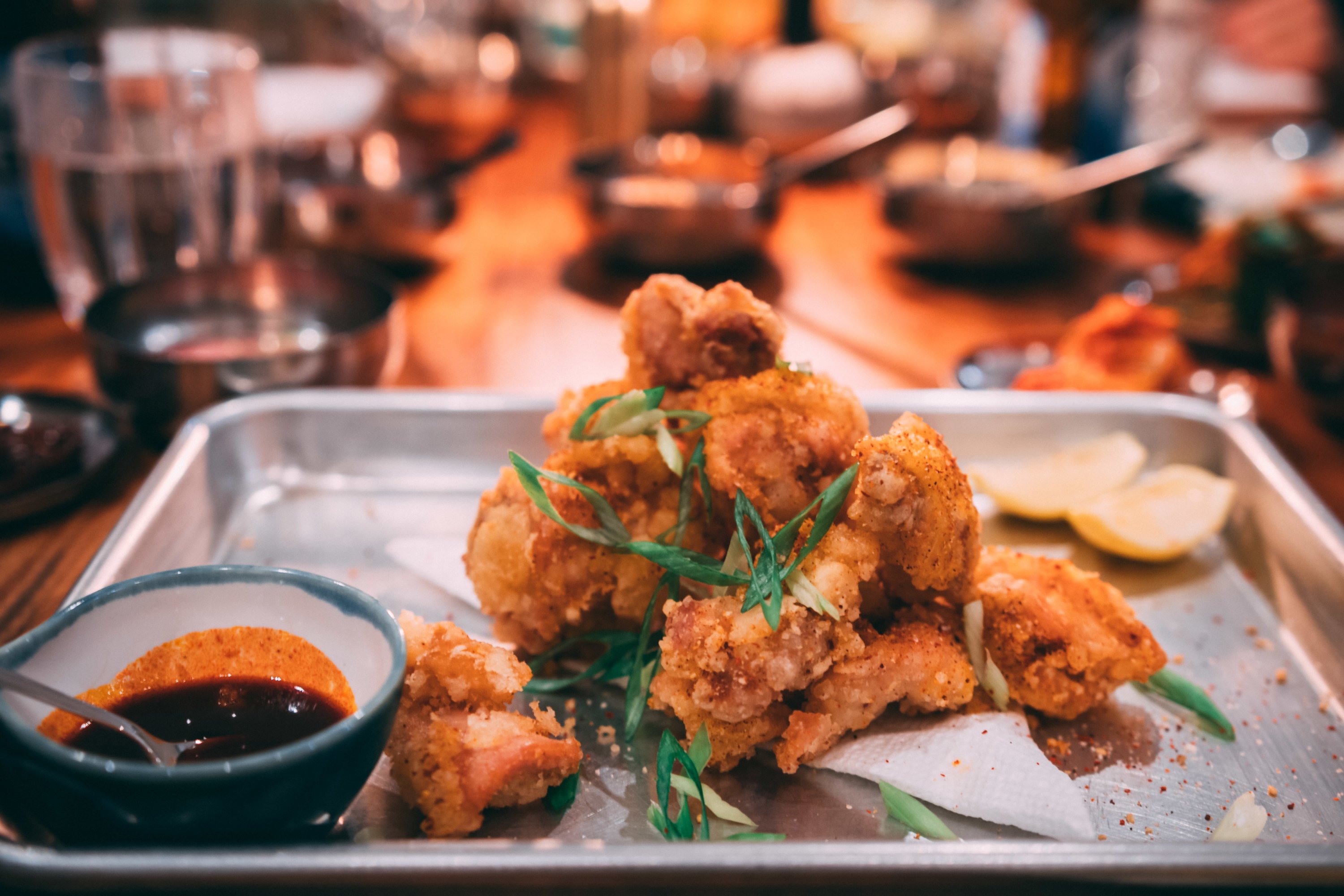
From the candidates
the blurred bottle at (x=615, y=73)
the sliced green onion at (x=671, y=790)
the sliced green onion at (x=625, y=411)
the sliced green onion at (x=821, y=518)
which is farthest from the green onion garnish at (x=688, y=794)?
the blurred bottle at (x=615, y=73)

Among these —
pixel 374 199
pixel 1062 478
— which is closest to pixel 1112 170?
pixel 1062 478

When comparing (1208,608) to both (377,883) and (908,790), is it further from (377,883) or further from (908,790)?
(377,883)

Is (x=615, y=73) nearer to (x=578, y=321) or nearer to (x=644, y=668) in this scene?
(x=578, y=321)

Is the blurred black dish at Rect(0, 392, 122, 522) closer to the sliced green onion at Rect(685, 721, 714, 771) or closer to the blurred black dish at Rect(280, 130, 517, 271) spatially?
the blurred black dish at Rect(280, 130, 517, 271)

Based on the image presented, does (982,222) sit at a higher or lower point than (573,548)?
higher

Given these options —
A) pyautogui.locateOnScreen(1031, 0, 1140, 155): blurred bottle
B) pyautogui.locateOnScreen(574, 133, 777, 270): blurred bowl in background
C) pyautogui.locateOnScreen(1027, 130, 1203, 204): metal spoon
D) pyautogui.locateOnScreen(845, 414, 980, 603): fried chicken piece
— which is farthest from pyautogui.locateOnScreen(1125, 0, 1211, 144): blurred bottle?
pyautogui.locateOnScreen(845, 414, 980, 603): fried chicken piece
